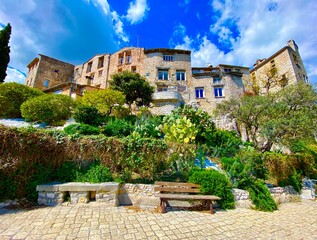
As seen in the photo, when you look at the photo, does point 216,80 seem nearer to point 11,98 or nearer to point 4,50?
point 11,98

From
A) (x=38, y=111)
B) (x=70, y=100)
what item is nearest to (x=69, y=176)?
(x=38, y=111)

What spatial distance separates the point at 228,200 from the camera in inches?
211

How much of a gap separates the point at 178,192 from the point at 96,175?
2.98 metres

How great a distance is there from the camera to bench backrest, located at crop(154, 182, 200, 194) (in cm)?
486

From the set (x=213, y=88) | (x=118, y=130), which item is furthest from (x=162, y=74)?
(x=118, y=130)

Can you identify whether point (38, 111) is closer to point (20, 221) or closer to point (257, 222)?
point (20, 221)

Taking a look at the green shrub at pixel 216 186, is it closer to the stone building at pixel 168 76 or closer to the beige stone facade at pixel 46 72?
the stone building at pixel 168 76

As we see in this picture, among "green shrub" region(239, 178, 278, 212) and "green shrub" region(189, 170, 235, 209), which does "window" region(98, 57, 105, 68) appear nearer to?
"green shrub" region(189, 170, 235, 209)

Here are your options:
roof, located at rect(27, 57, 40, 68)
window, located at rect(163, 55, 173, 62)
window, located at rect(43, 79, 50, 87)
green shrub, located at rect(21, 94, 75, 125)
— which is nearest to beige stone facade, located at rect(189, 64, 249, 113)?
window, located at rect(163, 55, 173, 62)

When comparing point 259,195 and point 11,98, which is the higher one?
point 11,98

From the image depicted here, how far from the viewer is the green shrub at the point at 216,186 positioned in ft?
17.2

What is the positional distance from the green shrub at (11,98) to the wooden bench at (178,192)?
14309 millimetres

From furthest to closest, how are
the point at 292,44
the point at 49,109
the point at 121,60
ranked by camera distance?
the point at 121,60
the point at 292,44
the point at 49,109

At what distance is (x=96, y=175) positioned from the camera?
508 centimetres
